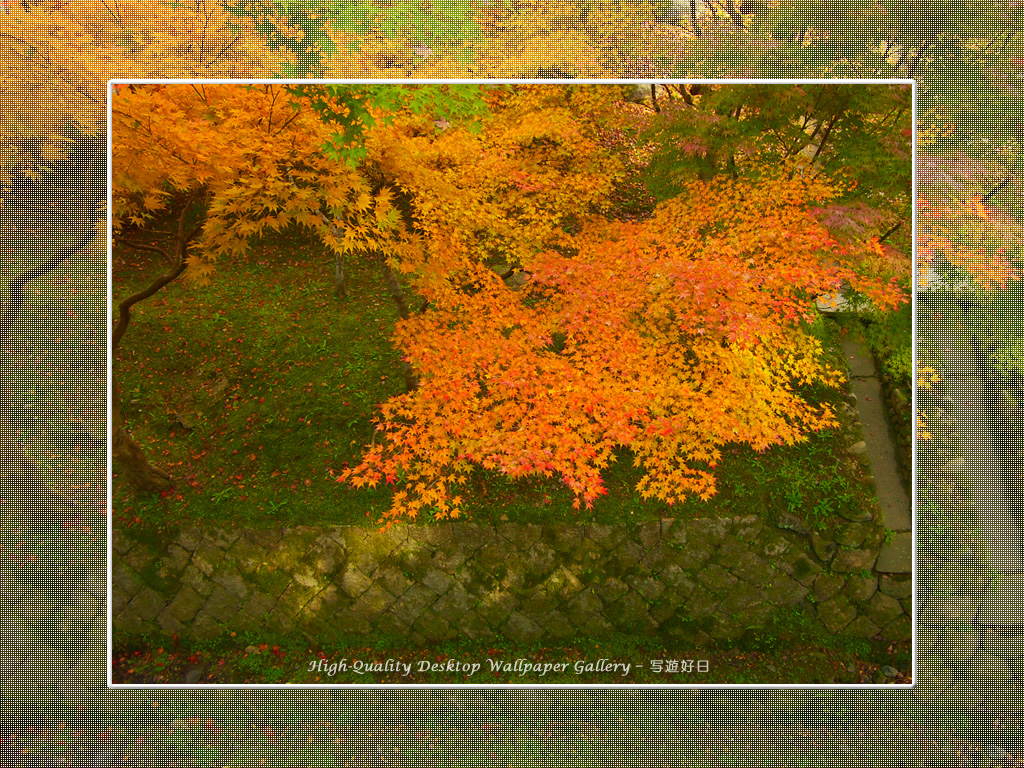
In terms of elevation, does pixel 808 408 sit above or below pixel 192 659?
above

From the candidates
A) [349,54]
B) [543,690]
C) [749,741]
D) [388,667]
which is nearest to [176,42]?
[349,54]

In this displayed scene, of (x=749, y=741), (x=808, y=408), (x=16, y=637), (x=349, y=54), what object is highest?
(x=349, y=54)

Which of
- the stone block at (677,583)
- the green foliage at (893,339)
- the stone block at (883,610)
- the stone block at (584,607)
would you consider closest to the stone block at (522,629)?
the stone block at (584,607)

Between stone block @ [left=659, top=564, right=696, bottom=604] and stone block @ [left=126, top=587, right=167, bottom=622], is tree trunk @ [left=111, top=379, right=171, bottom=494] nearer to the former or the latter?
stone block @ [left=126, top=587, right=167, bottom=622]

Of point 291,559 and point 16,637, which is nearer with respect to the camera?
point 16,637

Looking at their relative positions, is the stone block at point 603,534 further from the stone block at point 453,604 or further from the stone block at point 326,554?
the stone block at point 326,554

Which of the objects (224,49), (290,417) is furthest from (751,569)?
(224,49)

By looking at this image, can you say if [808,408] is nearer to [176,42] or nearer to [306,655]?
[306,655]
